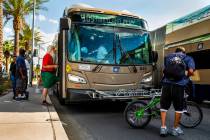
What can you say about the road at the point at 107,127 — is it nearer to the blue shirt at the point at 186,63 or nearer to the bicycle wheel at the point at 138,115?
the bicycle wheel at the point at 138,115

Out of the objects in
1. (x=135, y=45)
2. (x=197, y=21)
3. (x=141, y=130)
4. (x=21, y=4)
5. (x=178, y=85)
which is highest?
(x=21, y=4)

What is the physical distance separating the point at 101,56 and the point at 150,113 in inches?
120

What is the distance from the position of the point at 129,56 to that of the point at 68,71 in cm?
176

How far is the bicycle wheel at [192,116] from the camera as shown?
913cm

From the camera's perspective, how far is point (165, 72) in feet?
27.4

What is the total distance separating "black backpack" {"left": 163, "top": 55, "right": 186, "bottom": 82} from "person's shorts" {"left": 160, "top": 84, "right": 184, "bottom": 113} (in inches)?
6.8

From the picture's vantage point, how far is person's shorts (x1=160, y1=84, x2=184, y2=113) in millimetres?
8219

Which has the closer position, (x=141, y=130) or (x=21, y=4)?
(x=141, y=130)

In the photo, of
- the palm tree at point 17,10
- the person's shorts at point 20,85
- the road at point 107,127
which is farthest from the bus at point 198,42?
the palm tree at point 17,10

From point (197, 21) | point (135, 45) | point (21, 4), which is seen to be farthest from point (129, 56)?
point (21, 4)

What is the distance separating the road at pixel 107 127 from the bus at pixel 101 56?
0.58 m

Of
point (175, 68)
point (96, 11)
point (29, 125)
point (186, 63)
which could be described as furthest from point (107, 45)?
point (29, 125)

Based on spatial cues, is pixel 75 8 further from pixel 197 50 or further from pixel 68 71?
pixel 197 50

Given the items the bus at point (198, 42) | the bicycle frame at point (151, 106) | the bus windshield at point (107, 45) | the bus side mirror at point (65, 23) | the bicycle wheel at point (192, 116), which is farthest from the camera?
the bus at point (198, 42)
